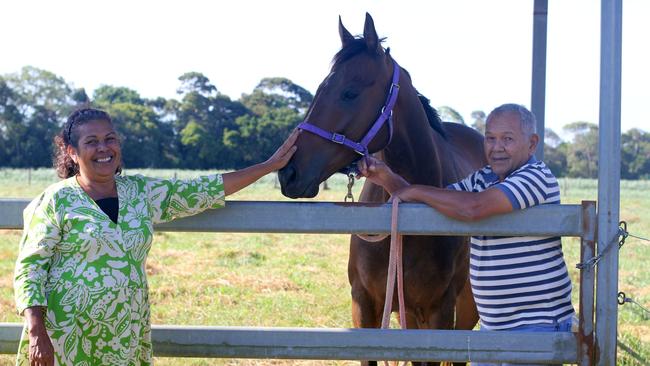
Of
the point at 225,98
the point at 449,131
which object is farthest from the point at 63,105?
the point at 449,131

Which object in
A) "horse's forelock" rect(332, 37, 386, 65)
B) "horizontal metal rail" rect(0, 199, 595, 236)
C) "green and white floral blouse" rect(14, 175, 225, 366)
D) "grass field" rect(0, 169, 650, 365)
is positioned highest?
"horse's forelock" rect(332, 37, 386, 65)

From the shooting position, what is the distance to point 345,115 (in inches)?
125

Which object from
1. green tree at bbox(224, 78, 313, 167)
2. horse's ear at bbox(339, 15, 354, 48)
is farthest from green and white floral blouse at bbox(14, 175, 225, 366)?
green tree at bbox(224, 78, 313, 167)

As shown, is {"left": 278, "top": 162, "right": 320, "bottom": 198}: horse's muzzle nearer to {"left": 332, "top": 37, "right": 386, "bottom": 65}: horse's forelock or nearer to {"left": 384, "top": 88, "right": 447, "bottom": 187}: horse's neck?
{"left": 332, "top": 37, "right": 386, "bottom": 65}: horse's forelock

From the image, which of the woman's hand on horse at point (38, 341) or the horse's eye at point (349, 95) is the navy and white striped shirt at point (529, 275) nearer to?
the horse's eye at point (349, 95)

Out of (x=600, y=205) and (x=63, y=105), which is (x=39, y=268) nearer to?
(x=600, y=205)

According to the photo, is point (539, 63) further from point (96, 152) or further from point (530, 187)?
point (96, 152)

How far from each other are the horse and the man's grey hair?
2.23 feet

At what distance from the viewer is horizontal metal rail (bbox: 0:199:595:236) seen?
236cm

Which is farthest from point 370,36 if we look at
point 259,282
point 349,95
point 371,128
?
point 259,282

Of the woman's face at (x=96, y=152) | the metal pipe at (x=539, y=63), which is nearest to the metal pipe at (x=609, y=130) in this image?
the woman's face at (x=96, y=152)

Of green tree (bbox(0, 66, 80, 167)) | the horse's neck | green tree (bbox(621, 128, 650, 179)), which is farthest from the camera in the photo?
green tree (bbox(0, 66, 80, 167))

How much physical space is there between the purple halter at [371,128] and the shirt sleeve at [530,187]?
0.80 meters

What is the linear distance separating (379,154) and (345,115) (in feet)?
1.91
